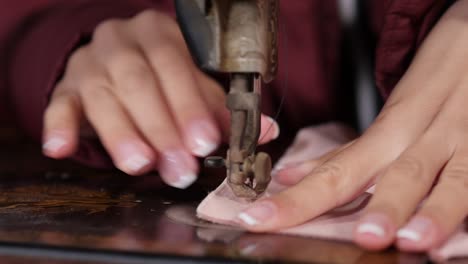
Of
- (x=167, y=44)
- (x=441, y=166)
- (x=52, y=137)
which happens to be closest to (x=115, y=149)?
(x=52, y=137)

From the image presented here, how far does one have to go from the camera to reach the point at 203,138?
65cm

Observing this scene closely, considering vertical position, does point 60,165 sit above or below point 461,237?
below

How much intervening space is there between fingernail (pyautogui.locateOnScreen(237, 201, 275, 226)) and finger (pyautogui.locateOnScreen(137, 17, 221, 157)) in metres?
0.14

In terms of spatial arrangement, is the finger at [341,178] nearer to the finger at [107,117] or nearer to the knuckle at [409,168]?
the knuckle at [409,168]

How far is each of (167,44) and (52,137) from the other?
0.18 meters

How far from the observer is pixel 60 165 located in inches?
33.0

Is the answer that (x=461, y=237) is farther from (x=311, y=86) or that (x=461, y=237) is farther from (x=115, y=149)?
(x=311, y=86)

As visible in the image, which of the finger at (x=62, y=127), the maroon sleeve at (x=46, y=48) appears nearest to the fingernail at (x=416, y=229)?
the finger at (x=62, y=127)

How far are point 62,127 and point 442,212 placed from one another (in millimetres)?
384

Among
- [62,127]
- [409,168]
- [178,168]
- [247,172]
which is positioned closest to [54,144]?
[62,127]

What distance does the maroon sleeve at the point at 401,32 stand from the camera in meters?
0.71

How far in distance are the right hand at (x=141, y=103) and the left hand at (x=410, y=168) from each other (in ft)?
0.33

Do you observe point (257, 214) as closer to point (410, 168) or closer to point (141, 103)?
point (410, 168)

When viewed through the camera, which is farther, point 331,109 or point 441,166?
point 331,109
